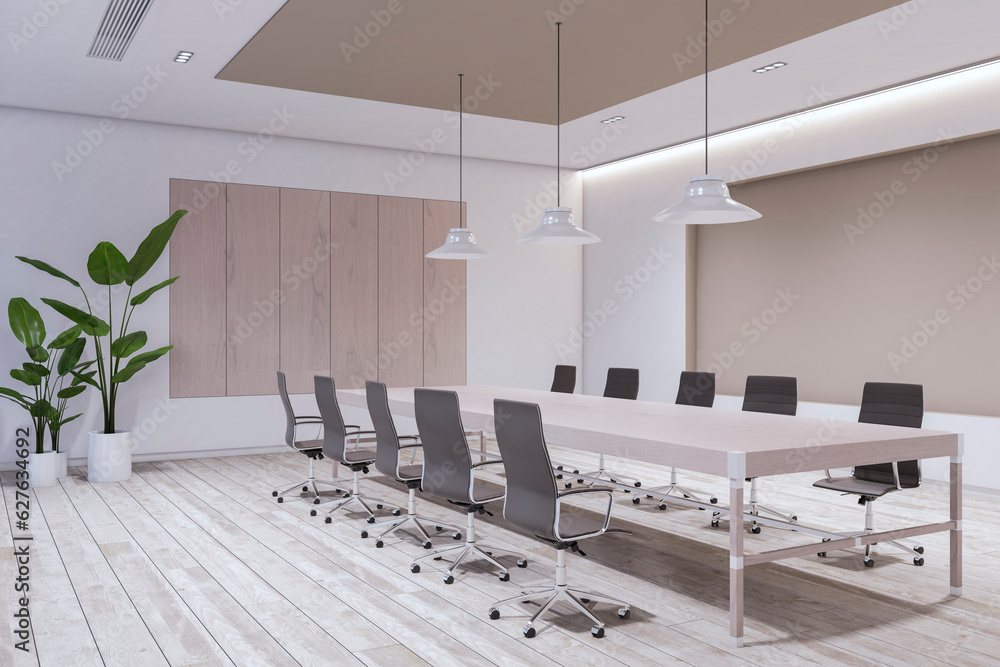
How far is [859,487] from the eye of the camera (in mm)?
4566

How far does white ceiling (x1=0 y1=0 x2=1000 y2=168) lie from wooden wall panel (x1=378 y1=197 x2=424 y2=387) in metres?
0.85

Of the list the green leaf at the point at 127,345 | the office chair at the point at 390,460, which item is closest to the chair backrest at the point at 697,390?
the office chair at the point at 390,460

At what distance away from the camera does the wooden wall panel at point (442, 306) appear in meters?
9.57

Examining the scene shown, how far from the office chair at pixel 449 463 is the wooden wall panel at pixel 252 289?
15.2ft

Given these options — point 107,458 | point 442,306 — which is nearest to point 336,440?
point 107,458

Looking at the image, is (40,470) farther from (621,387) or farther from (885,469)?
(885,469)

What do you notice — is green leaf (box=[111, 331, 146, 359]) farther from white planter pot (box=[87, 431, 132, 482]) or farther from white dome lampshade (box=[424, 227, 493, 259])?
white dome lampshade (box=[424, 227, 493, 259])

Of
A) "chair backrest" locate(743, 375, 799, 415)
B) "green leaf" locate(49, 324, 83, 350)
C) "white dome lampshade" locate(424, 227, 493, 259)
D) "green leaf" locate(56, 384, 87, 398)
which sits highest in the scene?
"white dome lampshade" locate(424, 227, 493, 259)

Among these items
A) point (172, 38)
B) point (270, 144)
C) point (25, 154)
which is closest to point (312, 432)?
point (270, 144)

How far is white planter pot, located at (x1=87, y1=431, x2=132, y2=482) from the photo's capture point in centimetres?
696

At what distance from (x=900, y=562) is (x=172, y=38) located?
5853 millimetres

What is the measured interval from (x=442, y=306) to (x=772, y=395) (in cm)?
478

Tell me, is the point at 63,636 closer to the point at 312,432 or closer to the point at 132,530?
the point at 132,530

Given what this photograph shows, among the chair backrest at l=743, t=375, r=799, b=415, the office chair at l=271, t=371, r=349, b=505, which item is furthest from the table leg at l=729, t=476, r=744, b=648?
the office chair at l=271, t=371, r=349, b=505
